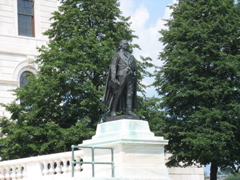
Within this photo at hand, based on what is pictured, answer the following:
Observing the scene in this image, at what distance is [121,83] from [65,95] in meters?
15.0

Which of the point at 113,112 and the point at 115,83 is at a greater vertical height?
the point at 115,83

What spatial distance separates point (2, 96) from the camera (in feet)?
112

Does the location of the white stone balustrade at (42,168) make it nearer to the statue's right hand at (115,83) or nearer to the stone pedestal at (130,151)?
the stone pedestal at (130,151)

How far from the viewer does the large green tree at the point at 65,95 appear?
91.1ft

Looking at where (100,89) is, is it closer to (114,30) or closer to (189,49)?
(114,30)

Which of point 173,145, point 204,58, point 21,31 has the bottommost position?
point 173,145

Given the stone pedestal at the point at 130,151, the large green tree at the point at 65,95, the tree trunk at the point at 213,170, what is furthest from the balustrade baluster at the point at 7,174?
the tree trunk at the point at 213,170

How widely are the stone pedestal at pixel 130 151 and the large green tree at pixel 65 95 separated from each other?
12.4m

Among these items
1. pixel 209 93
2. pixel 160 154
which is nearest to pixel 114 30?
pixel 209 93

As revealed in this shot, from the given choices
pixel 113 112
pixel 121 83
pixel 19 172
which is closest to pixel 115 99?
pixel 113 112

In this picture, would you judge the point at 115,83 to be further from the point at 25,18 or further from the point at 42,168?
the point at 25,18

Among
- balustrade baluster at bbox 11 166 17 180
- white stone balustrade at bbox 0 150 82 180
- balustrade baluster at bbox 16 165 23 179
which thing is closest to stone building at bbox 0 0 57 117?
white stone balustrade at bbox 0 150 82 180

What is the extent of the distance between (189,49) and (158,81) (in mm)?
3050

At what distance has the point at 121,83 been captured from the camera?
15.0 metres
